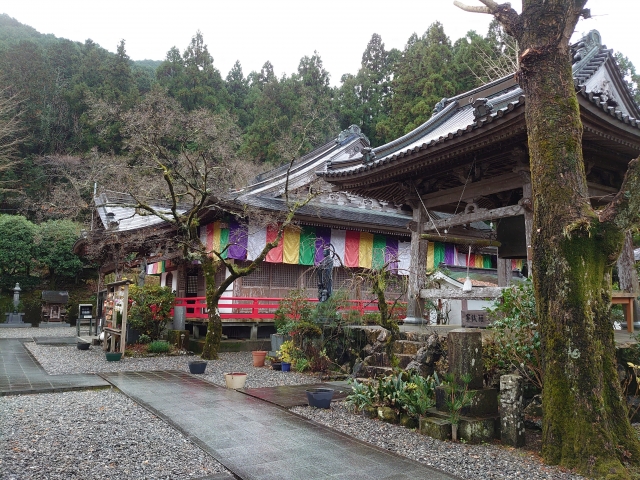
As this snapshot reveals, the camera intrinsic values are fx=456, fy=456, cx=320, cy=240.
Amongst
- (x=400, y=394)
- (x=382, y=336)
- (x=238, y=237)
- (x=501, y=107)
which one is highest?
(x=501, y=107)

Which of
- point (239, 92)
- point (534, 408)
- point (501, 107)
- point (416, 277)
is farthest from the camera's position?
point (239, 92)

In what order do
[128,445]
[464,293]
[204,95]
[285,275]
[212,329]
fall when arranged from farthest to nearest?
[204,95] < [285,275] < [212,329] < [464,293] < [128,445]

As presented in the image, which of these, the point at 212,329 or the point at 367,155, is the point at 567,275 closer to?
the point at 367,155

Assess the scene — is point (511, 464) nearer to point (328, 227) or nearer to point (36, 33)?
point (328, 227)

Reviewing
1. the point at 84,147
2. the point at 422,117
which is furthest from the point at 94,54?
the point at 422,117

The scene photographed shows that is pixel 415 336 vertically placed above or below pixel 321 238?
below

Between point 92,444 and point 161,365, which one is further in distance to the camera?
point 161,365

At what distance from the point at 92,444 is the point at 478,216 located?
276 inches

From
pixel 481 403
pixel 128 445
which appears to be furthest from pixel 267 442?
pixel 481 403

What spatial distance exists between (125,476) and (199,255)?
8440 mm

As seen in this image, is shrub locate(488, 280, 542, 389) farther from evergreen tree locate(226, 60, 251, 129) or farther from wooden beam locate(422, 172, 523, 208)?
evergreen tree locate(226, 60, 251, 129)

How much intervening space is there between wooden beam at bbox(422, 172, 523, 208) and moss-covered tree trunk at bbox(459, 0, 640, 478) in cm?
335

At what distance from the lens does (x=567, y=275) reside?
4.27 metres

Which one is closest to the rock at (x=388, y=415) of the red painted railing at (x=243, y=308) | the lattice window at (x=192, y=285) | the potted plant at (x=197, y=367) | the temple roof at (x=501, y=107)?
the temple roof at (x=501, y=107)
